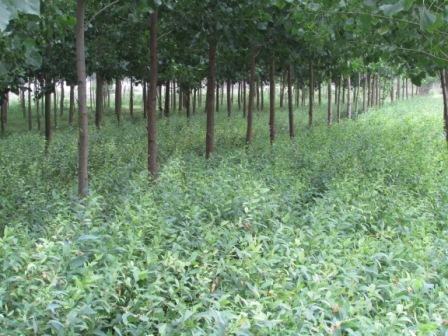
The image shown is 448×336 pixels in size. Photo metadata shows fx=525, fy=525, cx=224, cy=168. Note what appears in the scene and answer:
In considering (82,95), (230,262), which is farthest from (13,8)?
(82,95)

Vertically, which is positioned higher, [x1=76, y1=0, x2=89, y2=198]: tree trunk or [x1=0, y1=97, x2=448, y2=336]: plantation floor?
[x1=76, y1=0, x2=89, y2=198]: tree trunk

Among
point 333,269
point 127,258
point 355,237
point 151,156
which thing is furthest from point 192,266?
point 151,156

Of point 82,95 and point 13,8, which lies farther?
point 82,95

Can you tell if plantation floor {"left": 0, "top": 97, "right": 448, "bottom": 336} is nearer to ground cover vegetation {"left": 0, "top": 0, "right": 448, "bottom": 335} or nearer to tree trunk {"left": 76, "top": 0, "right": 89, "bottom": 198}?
ground cover vegetation {"left": 0, "top": 0, "right": 448, "bottom": 335}

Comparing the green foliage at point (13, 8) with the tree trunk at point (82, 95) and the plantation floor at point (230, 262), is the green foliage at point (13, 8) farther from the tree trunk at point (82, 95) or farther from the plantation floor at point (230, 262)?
the tree trunk at point (82, 95)

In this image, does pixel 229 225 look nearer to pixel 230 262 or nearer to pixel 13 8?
pixel 230 262

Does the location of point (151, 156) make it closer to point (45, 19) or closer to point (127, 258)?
point (45, 19)

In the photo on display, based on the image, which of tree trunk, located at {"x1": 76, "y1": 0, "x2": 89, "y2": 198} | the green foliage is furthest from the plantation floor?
the green foliage

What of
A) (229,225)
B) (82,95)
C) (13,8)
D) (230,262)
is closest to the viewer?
(13,8)

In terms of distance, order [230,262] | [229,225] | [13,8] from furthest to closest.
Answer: [229,225] → [230,262] → [13,8]

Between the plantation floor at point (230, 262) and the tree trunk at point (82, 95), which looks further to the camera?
the tree trunk at point (82, 95)

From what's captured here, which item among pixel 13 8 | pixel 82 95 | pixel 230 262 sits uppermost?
pixel 13 8

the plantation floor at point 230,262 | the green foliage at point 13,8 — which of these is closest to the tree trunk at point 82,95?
the plantation floor at point 230,262

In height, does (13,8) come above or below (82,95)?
above
